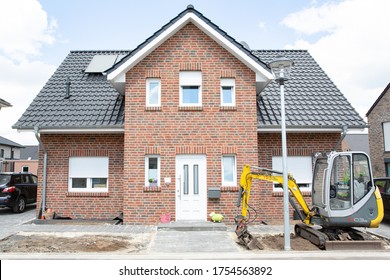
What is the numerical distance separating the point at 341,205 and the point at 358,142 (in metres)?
36.1

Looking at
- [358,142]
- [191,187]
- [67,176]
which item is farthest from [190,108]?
[358,142]

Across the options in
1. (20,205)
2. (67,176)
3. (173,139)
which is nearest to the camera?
(173,139)

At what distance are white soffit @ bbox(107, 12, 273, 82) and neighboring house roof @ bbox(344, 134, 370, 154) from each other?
3131 cm

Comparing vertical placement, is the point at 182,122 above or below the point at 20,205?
above

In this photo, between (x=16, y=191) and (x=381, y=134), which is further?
(x=381, y=134)

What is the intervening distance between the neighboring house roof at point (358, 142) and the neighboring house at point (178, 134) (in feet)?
95.4

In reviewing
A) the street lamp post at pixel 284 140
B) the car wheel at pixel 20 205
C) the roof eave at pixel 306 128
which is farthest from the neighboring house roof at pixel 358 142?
the car wheel at pixel 20 205

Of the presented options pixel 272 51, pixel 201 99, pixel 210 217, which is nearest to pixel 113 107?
pixel 201 99

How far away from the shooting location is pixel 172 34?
11633 millimetres

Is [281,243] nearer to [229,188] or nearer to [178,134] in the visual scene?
[229,188]

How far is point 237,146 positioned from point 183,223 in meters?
3.23

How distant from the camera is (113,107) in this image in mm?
12836

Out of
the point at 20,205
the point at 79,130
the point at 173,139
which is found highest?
the point at 79,130

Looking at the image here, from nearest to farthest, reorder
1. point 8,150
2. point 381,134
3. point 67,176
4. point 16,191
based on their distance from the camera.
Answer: point 67,176 < point 16,191 < point 381,134 < point 8,150
